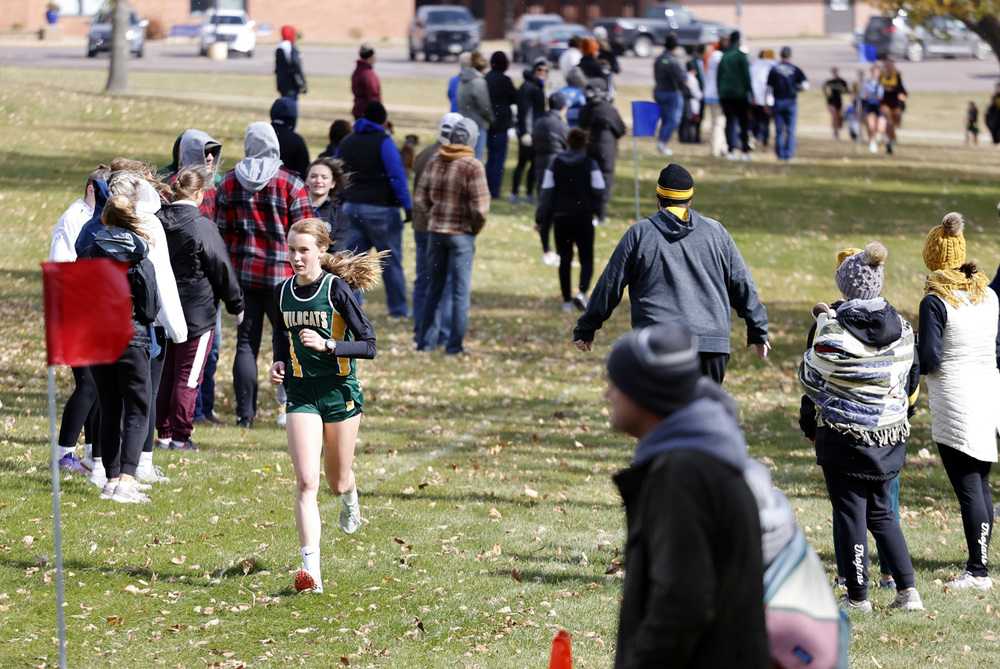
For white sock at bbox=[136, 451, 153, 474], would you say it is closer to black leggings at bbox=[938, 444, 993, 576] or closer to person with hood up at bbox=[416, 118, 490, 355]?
person with hood up at bbox=[416, 118, 490, 355]

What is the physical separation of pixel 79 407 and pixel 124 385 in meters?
0.75

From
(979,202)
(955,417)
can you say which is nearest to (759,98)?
(979,202)

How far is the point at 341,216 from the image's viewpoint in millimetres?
10805

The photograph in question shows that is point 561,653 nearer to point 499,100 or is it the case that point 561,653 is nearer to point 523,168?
point 499,100

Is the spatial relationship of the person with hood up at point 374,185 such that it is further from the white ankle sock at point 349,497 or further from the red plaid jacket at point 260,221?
the white ankle sock at point 349,497

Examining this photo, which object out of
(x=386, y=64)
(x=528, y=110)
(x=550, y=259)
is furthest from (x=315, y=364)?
(x=386, y=64)

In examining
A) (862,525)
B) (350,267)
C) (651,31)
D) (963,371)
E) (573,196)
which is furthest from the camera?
(651,31)

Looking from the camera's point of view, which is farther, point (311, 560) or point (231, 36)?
point (231, 36)

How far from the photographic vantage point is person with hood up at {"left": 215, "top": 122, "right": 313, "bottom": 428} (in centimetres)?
899

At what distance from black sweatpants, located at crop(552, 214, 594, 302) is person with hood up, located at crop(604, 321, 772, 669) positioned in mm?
10672

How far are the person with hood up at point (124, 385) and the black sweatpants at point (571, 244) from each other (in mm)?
7067

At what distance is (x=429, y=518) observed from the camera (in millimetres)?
7645

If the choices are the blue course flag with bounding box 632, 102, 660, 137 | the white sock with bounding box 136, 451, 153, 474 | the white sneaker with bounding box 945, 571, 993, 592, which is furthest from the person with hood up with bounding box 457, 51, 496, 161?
the white sneaker with bounding box 945, 571, 993, 592

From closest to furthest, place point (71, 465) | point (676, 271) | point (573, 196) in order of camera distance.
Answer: point (676, 271) → point (71, 465) → point (573, 196)
